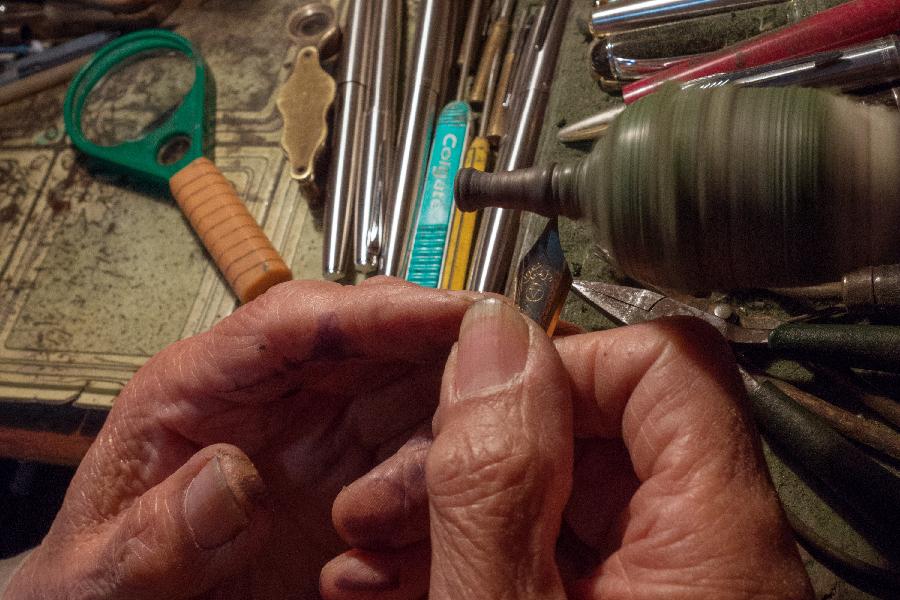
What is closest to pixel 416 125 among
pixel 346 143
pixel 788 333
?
pixel 346 143

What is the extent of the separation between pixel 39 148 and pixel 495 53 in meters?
1.19

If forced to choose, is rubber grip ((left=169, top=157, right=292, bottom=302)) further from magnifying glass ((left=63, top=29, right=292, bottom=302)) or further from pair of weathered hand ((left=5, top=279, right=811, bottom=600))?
pair of weathered hand ((left=5, top=279, right=811, bottom=600))

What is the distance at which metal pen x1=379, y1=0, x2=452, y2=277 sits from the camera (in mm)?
1262

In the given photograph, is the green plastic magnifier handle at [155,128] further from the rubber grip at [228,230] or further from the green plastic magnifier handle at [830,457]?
the green plastic magnifier handle at [830,457]

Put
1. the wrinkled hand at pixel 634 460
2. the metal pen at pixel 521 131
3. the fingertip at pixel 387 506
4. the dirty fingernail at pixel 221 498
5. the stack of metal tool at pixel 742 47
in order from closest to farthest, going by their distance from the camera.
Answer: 1. the wrinkled hand at pixel 634 460
2. the dirty fingernail at pixel 221 498
3. the fingertip at pixel 387 506
4. the stack of metal tool at pixel 742 47
5. the metal pen at pixel 521 131

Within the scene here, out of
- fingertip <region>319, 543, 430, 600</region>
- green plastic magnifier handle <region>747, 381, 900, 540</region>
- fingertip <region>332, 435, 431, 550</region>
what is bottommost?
fingertip <region>319, 543, 430, 600</region>

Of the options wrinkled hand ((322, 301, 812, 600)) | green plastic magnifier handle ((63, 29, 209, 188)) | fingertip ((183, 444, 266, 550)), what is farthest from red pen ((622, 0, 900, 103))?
green plastic magnifier handle ((63, 29, 209, 188))

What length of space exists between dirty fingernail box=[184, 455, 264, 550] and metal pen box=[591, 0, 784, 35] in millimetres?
1013

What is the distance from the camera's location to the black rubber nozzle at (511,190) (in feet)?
2.19

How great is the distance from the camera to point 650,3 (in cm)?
121

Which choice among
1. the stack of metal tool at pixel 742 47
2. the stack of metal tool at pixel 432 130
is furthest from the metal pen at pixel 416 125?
the stack of metal tool at pixel 742 47

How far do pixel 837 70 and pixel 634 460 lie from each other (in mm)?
681

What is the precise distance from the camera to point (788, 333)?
2.77 feet

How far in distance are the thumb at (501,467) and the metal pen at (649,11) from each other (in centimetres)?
80
